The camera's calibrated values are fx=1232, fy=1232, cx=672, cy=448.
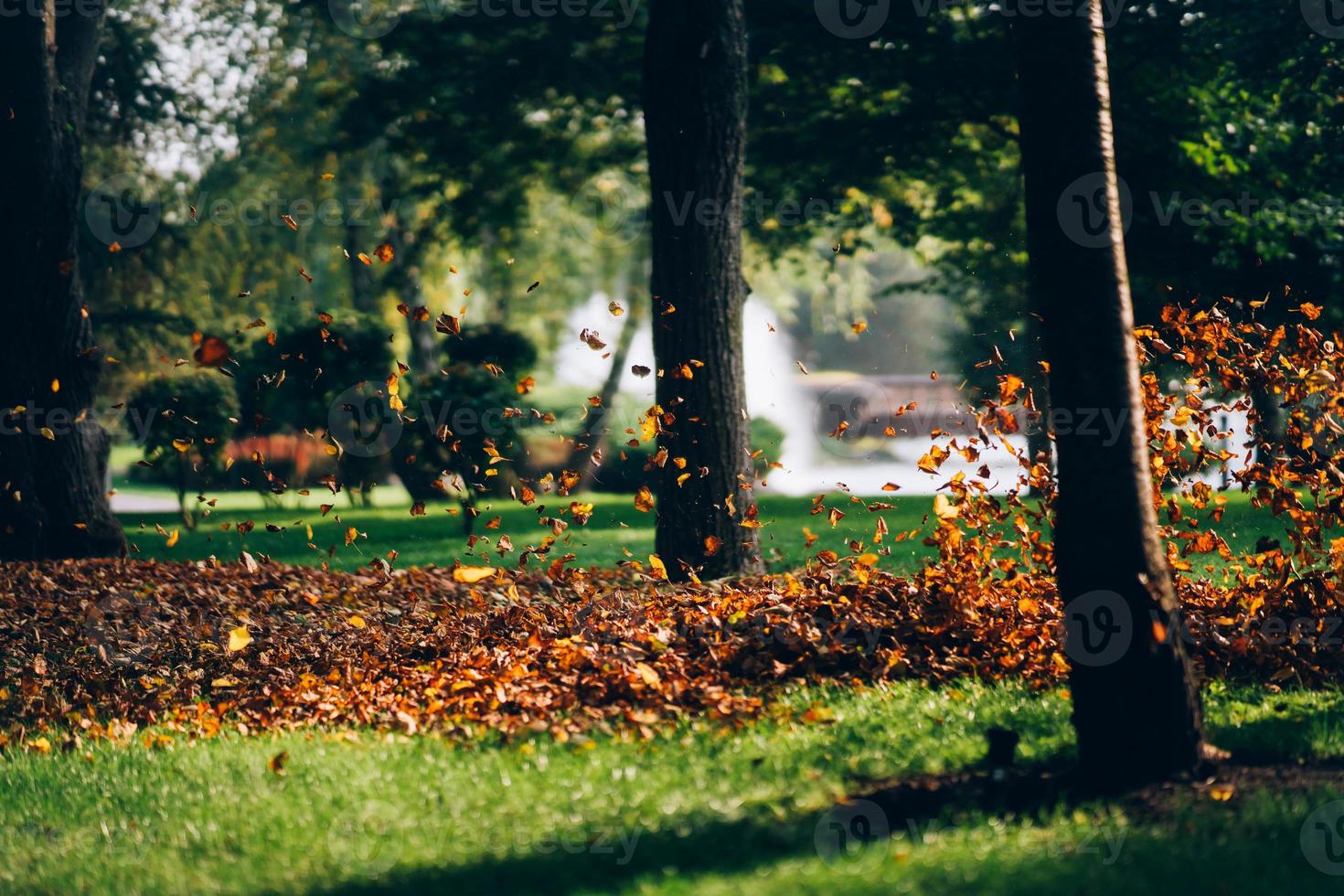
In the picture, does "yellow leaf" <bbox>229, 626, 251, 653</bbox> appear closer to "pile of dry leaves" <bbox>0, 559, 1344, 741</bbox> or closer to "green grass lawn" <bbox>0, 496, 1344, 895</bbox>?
"pile of dry leaves" <bbox>0, 559, 1344, 741</bbox>

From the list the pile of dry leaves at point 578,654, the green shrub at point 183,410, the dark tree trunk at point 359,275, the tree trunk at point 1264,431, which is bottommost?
the pile of dry leaves at point 578,654

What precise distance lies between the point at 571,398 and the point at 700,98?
24.1 metres

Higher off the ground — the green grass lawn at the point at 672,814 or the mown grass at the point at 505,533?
the mown grass at the point at 505,533

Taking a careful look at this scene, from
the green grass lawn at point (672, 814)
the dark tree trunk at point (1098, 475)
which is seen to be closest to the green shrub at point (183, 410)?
the green grass lawn at point (672, 814)

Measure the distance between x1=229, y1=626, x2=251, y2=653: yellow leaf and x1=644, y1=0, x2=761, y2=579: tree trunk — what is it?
2.95 meters

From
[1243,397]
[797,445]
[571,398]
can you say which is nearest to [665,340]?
[1243,397]

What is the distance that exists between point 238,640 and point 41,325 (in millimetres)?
6095

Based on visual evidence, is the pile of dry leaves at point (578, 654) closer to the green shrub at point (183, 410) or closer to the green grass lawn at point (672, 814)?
the green grass lawn at point (672, 814)

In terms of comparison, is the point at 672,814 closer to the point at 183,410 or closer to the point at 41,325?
the point at 41,325

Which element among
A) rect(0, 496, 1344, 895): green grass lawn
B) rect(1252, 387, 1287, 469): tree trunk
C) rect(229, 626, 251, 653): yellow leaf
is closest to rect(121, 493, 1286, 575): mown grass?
rect(1252, 387, 1287, 469): tree trunk

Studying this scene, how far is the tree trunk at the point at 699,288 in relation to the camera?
888 cm

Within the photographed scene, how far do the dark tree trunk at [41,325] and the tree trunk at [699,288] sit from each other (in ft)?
20.3

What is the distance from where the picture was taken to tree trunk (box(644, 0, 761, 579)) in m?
8.88

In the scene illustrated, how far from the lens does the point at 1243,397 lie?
22.9ft
